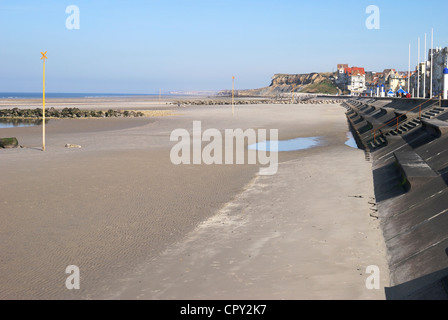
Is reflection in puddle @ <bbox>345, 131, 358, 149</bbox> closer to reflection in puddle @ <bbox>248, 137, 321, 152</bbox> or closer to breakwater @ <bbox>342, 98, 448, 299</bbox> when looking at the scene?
reflection in puddle @ <bbox>248, 137, 321, 152</bbox>

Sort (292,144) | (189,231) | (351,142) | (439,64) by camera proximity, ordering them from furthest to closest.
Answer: (439,64) → (351,142) → (292,144) → (189,231)

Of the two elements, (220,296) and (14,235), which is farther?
(14,235)

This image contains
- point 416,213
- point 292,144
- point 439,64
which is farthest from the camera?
point 439,64

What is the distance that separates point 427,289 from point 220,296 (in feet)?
9.10

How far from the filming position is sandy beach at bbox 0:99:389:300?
7168mm

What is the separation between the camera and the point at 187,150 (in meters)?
23.0

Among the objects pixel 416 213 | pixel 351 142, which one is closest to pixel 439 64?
pixel 351 142

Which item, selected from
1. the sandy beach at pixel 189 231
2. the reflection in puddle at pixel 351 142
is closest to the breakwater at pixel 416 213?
the sandy beach at pixel 189 231

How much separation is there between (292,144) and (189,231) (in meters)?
16.7

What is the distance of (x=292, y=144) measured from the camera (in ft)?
85.4

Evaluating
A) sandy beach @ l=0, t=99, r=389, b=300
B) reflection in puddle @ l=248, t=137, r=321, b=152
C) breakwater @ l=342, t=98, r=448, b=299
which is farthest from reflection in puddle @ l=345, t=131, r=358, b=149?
sandy beach @ l=0, t=99, r=389, b=300

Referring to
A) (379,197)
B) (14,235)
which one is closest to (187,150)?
(379,197)

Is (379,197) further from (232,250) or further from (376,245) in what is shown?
(232,250)

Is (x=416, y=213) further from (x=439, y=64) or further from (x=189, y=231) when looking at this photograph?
(x=439, y=64)
